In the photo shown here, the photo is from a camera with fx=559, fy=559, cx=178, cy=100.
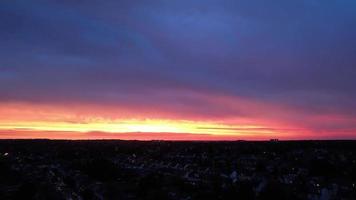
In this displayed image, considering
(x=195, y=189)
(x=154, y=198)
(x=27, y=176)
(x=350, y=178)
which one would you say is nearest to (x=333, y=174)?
(x=350, y=178)

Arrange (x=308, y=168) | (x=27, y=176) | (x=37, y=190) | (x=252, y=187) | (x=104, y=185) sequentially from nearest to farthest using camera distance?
1. (x=252, y=187)
2. (x=37, y=190)
3. (x=104, y=185)
4. (x=308, y=168)
5. (x=27, y=176)

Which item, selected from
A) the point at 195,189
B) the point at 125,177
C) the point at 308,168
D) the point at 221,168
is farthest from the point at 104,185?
the point at 308,168

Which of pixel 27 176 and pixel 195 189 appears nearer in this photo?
pixel 195 189

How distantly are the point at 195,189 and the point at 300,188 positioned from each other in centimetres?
855

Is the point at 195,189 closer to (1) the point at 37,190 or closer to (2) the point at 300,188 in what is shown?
(2) the point at 300,188

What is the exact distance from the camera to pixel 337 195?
40625mm

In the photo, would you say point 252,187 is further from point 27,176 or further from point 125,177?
point 27,176

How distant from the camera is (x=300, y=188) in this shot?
43875 mm

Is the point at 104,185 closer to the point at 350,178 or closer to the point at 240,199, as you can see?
the point at 240,199

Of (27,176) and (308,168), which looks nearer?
(308,168)

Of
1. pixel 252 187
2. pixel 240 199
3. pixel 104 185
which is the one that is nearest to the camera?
pixel 240 199

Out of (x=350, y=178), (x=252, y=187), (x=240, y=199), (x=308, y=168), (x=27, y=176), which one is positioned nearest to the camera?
(x=240, y=199)

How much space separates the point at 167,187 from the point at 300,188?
447 inches

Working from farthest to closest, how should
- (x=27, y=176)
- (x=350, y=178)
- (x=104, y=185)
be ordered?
1. (x=27, y=176)
2. (x=104, y=185)
3. (x=350, y=178)
